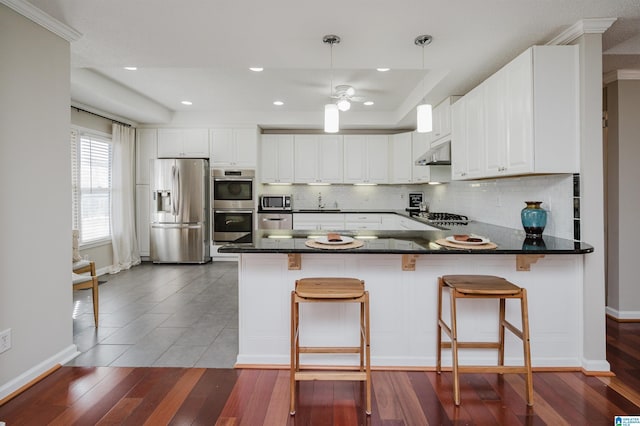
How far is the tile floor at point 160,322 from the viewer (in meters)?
2.60

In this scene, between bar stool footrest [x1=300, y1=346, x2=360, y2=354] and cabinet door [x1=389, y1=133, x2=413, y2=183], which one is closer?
bar stool footrest [x1=300, y1=346, x2=360, y2=354]

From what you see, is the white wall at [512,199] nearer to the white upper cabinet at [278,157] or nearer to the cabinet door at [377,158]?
the cabinet door at [377,158]

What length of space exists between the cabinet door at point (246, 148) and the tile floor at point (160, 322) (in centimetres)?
197

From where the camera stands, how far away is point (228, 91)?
4.84m

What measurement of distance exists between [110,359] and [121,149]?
3981mm

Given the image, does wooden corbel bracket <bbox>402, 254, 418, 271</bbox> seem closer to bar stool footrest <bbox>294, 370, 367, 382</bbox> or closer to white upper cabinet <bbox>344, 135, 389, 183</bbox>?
bar stool footrest <bbox>294, 370, 367, 382</bbox>

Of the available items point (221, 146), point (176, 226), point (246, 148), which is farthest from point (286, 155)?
point (176, 226)

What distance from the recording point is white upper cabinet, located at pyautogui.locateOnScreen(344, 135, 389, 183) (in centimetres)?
637

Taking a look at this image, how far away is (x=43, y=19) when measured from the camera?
232 centimetres

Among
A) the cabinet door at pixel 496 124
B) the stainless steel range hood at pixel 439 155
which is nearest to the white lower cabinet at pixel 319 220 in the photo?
the stainless steel range hood at pixel 439 155

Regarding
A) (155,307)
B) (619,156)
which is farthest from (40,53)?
(619,156)

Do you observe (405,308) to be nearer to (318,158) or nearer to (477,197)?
(477,197)

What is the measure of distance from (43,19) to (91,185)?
3321 millimetres

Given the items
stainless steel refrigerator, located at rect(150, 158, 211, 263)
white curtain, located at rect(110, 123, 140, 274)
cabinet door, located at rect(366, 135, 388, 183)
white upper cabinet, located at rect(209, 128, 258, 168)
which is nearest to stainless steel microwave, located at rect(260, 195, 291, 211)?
white upper cabinet, located at rect(209, 128, 258, 168)
